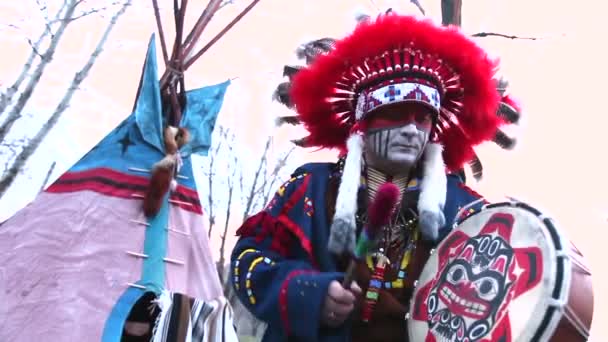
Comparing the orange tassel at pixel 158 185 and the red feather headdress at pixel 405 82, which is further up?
the red feather headdress at pixel 405 82

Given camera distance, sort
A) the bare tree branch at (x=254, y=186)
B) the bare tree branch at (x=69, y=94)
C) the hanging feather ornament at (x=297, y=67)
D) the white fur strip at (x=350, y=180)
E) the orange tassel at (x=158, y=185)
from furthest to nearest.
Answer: the bare tree branch at (x=254, y=186), the bare tree branch at (x=69, y=94), the orange tassel at (x=158, y=185), the hanging feather ornament at (x=297, y=67), the white fur strip at (x=350, y=180)

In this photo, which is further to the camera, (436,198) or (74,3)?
(74,3)

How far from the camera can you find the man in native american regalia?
1.96 meters

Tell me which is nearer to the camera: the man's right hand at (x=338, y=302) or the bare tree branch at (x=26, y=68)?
the man's right hand at (x=338, y=302)

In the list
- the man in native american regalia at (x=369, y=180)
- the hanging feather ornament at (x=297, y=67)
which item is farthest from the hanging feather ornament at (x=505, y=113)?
the hanging feather ornament at (x=297, y=67)

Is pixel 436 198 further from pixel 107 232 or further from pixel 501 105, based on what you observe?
pixel 107 232

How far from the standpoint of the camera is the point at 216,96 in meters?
3.75

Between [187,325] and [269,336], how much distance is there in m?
1.17

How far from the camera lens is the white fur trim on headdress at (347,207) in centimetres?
201

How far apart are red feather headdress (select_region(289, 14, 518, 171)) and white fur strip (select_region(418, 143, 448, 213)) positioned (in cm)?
13

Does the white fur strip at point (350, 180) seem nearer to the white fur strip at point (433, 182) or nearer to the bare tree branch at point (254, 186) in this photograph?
the white fur strip at point (433, 182)

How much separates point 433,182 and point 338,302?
1.75 ft

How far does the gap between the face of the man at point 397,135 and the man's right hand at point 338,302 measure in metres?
0.48

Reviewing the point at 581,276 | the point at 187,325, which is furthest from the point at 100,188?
the point at 581,276
